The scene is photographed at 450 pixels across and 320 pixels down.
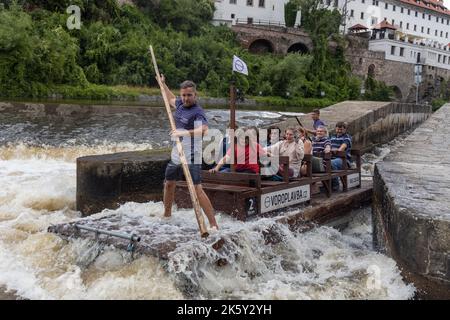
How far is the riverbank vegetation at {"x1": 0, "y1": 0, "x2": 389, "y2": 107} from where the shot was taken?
105 ft

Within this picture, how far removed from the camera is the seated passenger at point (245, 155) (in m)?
7.66

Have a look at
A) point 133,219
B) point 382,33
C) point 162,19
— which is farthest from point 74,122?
point 382,33

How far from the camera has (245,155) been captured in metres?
7.69

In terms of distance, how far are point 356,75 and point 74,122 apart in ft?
188

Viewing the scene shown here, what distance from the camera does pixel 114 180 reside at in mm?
9320

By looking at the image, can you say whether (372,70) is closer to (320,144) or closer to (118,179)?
(320,144)

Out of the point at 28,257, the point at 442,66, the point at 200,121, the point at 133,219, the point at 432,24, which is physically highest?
the point at 432,24

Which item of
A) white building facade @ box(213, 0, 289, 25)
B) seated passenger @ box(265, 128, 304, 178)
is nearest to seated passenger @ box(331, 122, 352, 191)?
seated passenger @ box(265, 128, 304, 178)

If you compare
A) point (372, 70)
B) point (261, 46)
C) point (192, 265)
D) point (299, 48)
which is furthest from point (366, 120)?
point (372, 70)

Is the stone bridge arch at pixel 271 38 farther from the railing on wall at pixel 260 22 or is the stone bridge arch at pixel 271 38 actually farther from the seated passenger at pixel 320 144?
the seated passenger at pixel 320 144

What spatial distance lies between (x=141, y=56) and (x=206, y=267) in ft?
129

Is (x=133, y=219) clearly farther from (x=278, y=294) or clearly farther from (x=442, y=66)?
(x=442, y=66)

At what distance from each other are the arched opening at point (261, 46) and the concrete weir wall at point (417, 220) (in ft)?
186

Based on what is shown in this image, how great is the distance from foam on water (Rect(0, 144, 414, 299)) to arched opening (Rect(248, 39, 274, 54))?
58019 millimetres
